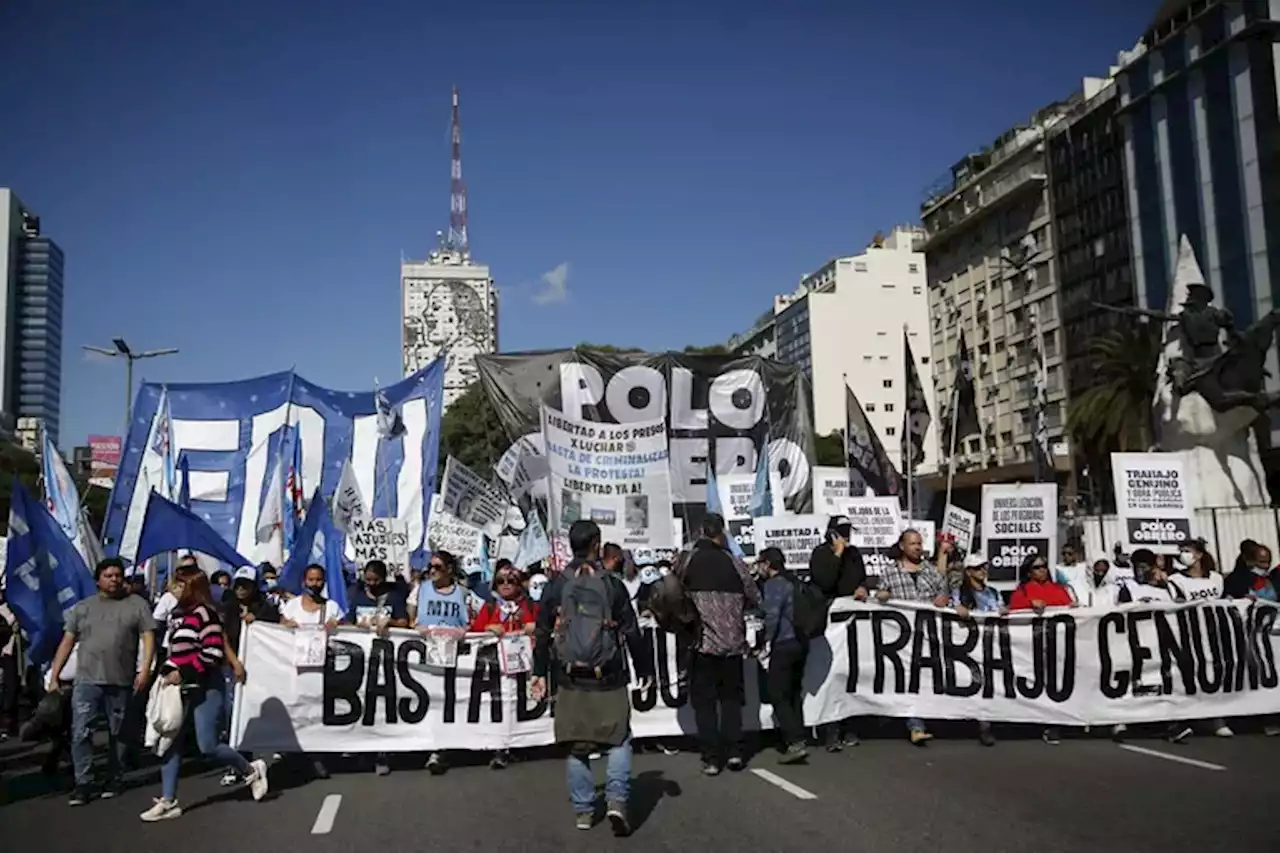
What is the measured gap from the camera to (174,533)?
39.0 feet

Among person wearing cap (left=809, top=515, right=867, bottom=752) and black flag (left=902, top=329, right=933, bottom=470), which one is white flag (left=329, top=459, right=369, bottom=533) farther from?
black flag (left=902, top=329, right=933, bottom=470)

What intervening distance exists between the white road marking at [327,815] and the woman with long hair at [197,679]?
51 cm

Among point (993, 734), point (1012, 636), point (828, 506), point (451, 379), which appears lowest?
point (993, 734)

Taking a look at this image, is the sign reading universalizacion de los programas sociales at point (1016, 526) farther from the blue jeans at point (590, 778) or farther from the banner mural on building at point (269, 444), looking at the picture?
the blue jeans at point (590, 778)

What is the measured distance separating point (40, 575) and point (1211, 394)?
21526mm

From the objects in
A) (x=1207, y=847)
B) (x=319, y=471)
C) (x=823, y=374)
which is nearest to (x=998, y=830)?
(x=1207, y=847)

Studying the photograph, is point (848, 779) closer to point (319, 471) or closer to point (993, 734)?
point (993, 734)

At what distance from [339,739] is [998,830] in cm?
541

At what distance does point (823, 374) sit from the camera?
97.4 m

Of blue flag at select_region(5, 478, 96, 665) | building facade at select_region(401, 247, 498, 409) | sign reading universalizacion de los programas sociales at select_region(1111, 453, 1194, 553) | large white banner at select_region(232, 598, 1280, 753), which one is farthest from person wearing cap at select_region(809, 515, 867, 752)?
building facade at select_region(401, 247, 498, 409)

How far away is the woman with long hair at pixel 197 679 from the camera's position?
26.7 ft

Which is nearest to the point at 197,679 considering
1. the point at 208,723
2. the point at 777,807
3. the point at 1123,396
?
the point at 208,723

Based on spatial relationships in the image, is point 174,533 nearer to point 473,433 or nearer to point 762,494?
point 762,494

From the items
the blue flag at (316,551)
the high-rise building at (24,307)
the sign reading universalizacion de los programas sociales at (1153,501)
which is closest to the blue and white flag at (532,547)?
the blue flag at (316,551)
